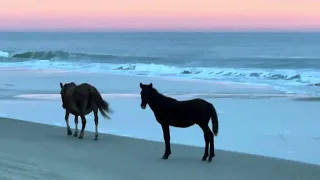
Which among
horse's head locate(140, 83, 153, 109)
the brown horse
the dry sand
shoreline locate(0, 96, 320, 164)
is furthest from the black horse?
the brown horse

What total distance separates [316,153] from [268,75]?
69.2ft

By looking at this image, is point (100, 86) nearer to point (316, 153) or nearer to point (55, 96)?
point (55, 96)

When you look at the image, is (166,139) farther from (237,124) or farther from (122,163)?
(237,124)

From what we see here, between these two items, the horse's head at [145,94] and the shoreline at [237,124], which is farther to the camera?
the shoreline at [237,124]

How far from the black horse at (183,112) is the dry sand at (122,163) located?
0.44 m

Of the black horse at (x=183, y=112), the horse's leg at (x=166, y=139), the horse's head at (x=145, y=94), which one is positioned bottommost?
the horse's leg at (x=166, y=139)

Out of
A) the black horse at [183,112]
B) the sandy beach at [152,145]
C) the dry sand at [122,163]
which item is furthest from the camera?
the black horse at [183,112]

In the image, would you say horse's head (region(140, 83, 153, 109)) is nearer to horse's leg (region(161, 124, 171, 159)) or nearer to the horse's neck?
the horse's neck

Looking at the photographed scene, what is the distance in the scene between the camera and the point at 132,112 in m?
13.1

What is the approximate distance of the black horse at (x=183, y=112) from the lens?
23.9ft

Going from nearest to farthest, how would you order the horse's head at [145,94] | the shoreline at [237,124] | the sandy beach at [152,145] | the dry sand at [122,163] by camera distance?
the dry sand at [122,163], the sandy beach at [152,145], the horse's head at [145,94], the shoreline at [237,124]

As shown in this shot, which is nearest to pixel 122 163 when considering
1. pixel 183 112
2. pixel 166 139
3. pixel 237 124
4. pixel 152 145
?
pixel 166 139

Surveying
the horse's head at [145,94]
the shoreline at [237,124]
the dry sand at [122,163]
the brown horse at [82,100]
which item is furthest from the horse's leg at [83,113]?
the horse's head at [145,94]

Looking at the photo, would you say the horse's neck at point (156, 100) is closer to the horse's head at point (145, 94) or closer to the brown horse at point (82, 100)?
the horse's head at point (145, 94)
